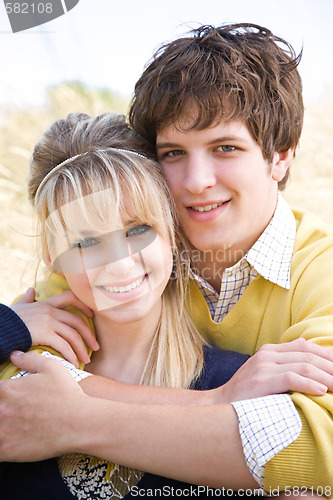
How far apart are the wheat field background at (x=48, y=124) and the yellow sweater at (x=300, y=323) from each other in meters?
2.55

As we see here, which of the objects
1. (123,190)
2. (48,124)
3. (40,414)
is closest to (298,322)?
(123,190)

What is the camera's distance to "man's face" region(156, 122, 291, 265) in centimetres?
229

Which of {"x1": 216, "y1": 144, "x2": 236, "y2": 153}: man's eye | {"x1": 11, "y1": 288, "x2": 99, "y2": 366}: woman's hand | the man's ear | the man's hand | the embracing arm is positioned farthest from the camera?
the man's ear

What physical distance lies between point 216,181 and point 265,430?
3.29 ft

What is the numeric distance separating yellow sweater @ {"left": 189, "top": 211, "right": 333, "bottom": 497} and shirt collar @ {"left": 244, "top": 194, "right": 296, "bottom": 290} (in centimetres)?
3

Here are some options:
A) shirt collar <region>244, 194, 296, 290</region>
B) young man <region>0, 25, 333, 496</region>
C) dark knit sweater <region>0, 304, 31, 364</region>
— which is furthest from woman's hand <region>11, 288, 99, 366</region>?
shirt collar <region>244, 194, 296, 290</region>

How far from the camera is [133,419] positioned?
71.9 inches

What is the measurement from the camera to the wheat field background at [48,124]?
4980 millimetres

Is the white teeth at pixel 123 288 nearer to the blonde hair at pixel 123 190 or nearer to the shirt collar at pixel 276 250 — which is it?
the blonde hair at pixel 123 190

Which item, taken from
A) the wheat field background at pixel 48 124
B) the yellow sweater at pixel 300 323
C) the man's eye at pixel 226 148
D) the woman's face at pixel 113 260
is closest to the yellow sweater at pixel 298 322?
the yellow sweater at pixel 300 323

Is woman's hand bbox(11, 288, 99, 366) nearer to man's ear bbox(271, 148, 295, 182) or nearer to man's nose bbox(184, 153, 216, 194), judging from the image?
man's nose bbox(184, 153, 216, 194)

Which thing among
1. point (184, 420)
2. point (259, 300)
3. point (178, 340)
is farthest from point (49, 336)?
point (259, 300)

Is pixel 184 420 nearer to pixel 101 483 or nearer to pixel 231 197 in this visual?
pixel 101 483

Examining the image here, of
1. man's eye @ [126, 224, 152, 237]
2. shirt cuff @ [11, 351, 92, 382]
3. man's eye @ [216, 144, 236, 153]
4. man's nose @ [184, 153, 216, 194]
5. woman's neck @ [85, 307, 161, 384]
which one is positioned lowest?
woman's neck @ [85, 307, 161, 384]
